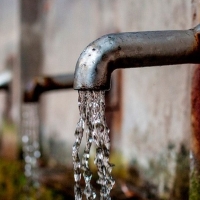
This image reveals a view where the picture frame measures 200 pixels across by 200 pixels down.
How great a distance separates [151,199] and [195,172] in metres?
0.36

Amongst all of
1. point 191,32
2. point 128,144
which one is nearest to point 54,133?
point 128,144

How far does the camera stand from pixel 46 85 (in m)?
1.70

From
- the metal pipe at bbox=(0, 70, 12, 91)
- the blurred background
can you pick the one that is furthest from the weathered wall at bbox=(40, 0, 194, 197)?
the metal pipe at bbox=(0, 70, 12, 91)

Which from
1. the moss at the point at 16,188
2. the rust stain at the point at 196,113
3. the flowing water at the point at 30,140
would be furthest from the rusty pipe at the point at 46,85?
the rust stain at the point at 196,113

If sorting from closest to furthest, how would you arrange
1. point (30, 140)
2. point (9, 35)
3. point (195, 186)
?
point (195, 186) → point (30, 140) → point (9, 35)

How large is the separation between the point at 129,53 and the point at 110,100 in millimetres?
991

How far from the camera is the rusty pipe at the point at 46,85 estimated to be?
162 cm

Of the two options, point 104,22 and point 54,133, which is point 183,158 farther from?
point 54,133

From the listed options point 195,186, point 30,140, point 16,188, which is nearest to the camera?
point 195,186

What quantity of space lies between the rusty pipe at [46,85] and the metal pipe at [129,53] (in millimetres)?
756

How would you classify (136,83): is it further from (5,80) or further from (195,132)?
(5,80)

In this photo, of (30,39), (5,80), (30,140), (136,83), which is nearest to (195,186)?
(136,83)

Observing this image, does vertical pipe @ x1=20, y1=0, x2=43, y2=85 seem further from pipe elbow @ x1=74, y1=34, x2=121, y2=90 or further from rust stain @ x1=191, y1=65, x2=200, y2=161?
pipe elbow @ x1=74, y1=34, x2=121, y2=90

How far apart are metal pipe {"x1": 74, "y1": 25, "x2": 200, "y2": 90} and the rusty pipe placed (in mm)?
756
